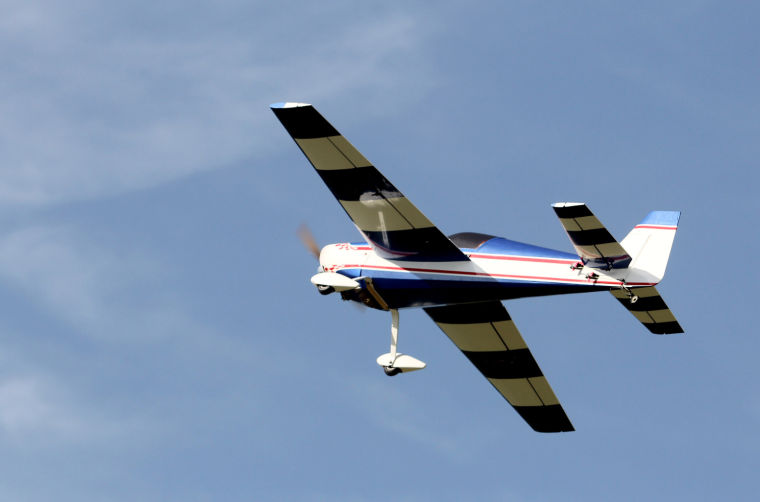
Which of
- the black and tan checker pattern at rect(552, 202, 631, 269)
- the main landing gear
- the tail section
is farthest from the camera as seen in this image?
the main landing gear

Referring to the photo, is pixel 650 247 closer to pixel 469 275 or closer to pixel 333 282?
pixel 469 275

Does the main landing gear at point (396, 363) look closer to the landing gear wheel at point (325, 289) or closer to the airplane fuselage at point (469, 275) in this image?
the airplane fuselage at point (469, 275)

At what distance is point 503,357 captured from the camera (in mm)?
23875

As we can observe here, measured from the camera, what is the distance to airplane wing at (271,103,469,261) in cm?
1948

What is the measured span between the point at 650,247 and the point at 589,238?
1.45m

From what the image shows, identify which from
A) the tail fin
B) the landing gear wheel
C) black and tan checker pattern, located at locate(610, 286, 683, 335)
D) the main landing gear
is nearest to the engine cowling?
the landing gear wheel

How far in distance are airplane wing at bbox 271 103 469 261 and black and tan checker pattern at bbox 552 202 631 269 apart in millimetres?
2538

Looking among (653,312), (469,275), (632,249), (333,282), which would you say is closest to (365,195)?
(333,282)

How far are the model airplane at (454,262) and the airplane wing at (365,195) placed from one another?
0.06 ft

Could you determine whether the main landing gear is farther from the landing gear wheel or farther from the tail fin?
the tail fin

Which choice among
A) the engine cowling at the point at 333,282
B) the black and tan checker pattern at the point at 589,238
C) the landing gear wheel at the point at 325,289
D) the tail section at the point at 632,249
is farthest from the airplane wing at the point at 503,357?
the black and tan checker pattern at the point at 589,238

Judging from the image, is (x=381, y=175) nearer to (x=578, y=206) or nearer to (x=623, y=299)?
(x=578, y=206)

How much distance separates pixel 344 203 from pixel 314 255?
2412 mm

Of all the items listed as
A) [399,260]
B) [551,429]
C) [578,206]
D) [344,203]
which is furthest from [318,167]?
[551,429]
